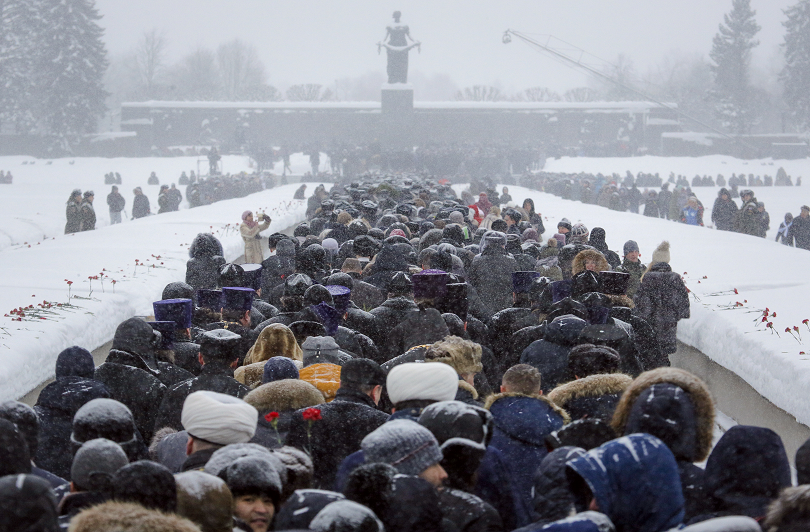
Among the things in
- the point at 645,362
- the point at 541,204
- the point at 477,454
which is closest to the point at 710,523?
the point at 477,454

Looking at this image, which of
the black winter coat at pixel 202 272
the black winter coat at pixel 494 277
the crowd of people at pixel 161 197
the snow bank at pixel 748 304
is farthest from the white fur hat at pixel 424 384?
the crowd of people at pixel 161 197

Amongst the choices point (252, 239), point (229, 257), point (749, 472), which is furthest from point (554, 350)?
point (229, 257)

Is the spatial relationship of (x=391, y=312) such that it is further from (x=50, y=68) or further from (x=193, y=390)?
(x=50, y=68)

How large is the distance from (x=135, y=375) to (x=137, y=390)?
0.28ft

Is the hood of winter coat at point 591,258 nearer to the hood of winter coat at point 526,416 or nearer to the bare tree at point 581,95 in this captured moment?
the hood of winter coat at point 526,416

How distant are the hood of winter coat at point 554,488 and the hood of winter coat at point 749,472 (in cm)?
48

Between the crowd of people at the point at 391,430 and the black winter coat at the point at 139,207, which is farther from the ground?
the crowd of people at the point at 391,430

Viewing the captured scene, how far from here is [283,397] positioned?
13.6 ft

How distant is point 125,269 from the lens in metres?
14.0

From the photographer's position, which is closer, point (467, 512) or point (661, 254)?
point (467, 512)

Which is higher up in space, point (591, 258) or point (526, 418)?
point (591, 258)

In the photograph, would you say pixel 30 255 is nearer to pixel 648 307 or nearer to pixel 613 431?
pixel 648 307

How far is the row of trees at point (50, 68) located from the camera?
63.8m

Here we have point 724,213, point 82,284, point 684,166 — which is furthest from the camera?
point 684,166
